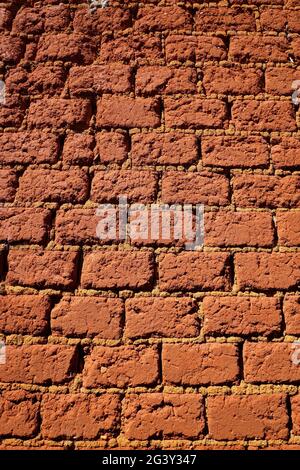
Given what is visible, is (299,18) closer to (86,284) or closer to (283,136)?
(283,136)

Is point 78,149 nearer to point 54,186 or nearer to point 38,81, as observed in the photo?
point 54,186

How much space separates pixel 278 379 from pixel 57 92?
964 mm

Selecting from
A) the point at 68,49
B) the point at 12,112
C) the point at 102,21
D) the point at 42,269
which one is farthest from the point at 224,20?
the point at 42,269

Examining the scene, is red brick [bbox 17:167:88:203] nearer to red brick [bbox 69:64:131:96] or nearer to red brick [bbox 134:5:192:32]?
red brick [bbox 69:64:131:96]

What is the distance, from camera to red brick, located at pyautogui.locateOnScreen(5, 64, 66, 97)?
3.18ft

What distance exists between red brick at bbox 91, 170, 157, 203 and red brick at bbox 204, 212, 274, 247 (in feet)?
0.57

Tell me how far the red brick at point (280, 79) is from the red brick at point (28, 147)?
2.09ft

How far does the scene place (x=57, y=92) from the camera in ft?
3.18

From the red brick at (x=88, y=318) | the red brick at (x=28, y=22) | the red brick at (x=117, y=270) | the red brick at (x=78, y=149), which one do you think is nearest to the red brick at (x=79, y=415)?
the red brick at (x=88, y=318)

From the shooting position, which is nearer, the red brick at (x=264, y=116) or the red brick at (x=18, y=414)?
the red brick at (x=18, y=414)

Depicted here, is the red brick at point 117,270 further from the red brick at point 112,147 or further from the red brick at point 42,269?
the red brick at point 112,147

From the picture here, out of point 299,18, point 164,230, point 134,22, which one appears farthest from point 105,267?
point 299,18

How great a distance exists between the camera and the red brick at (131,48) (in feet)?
3.23

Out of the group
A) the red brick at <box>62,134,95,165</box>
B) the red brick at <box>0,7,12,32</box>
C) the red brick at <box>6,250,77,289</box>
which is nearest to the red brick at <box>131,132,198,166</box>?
the red brick at <box>62,134,95,165</box>
